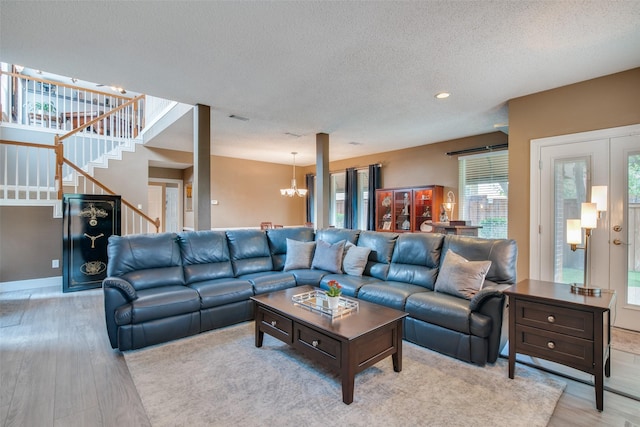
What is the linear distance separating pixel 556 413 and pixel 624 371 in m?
1.06

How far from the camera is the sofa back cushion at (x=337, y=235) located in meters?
4.26

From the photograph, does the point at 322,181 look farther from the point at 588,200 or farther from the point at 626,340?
the point at 626,340

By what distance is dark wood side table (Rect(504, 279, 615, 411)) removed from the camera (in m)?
1.91

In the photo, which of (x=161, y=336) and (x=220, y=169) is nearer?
(x=161, y=336)

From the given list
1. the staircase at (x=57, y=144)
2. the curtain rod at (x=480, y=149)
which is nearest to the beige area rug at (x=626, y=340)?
the curtain rod at (x=480, y=149)

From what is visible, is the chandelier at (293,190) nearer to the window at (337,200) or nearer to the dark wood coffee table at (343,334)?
the window at (337,200)

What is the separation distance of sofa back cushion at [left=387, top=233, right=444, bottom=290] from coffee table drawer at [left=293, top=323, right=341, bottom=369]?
1538mm

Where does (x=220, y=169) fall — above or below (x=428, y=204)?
above

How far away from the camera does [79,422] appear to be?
5.92ft

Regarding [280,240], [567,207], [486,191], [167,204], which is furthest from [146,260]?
[167,204]

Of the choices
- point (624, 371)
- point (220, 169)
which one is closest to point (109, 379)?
point (624, 371)

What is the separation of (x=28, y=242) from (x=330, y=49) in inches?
222

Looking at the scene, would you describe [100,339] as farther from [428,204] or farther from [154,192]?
[154,192]

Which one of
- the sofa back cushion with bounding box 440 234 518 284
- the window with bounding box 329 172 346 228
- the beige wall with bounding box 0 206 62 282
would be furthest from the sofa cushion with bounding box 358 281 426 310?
the beige wall with bounding box 0 206 62 282
